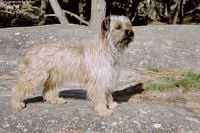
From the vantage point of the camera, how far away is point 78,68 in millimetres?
7492

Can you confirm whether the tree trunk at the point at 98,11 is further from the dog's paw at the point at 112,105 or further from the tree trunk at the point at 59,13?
the dog's paw at the point at 112,105

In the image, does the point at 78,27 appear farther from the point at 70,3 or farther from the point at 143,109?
the point at 70,3

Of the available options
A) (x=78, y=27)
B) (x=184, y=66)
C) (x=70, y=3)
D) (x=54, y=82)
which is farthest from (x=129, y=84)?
(x=70, y=3)

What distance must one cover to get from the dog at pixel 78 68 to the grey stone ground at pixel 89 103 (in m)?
0.24

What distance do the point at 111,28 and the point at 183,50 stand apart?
5021mm

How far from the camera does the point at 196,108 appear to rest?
834 cm

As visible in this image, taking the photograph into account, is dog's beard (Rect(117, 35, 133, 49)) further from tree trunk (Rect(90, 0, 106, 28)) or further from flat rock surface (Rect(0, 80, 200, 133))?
tree trunk (Rect(90, 0, 106, 28))

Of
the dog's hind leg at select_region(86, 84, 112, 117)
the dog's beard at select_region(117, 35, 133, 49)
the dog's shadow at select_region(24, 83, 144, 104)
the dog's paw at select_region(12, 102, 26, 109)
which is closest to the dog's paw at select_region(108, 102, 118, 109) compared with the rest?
the dog's hind leg at select_region(86, 84, 112, 117)

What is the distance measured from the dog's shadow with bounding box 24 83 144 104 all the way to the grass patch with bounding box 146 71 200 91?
0.74ft

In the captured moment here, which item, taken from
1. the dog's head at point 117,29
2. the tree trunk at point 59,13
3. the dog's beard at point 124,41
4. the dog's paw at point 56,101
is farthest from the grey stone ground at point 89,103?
the tree trunk at point 59,13

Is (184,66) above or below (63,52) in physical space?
below

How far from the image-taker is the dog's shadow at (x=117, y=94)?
832 centimetres

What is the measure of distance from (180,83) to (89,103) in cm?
229

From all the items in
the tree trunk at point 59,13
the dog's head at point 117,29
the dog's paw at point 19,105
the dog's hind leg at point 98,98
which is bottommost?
the dog's paw at point 19,105
